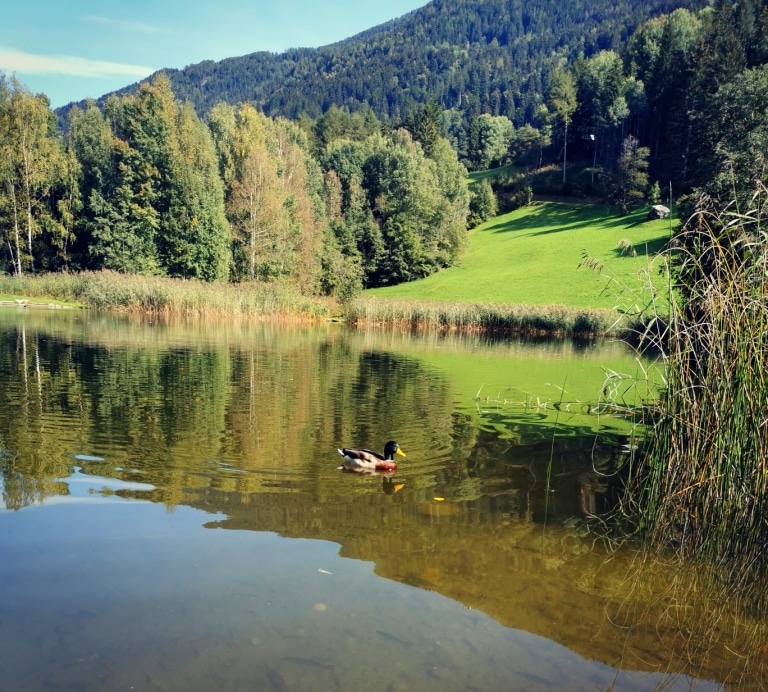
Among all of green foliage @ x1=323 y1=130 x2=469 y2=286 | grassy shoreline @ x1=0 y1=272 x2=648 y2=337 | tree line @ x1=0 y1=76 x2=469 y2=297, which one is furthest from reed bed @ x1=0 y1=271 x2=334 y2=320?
green foliage @ x1=323 y1=130 x2=469 y2=286

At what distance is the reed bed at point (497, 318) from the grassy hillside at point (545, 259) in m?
3.34

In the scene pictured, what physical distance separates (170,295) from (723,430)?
3951cm

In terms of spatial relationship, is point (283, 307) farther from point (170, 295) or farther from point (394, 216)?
point (394, 216)

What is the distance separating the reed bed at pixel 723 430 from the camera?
6.96 m

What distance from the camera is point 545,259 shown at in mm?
66875

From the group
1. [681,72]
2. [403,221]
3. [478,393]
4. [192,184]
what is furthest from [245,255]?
[681,72]

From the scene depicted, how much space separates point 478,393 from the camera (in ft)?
59.5

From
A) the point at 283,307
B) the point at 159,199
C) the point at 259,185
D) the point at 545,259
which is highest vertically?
the point at 259,185

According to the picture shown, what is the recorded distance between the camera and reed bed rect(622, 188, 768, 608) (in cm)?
696

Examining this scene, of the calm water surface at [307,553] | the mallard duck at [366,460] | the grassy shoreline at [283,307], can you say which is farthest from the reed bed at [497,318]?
the mallard duck at [366,460]

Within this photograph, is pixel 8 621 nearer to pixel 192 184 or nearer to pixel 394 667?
pixel 394 667

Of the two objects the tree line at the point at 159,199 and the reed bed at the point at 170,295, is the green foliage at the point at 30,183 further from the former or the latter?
the reed bed at the point at 170,295

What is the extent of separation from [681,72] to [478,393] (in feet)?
288

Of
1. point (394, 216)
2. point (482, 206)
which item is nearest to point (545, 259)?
point (394, 216)
